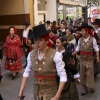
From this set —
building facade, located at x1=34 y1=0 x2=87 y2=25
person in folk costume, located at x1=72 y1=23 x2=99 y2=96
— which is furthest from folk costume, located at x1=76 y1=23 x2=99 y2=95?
building facade, located at x1=34 y1=0 x2=87 y2=25

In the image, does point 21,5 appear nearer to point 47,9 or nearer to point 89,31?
point 47,9

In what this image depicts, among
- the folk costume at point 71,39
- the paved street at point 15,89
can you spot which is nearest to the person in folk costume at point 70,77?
the paved street at point 15,89

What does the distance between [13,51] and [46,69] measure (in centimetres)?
392

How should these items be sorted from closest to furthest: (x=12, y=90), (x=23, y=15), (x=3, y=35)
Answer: (x=12, y=90), (x=23, y=15), (x=3, y=35)

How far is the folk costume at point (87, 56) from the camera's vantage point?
4.93m

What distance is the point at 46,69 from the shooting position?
104 inches

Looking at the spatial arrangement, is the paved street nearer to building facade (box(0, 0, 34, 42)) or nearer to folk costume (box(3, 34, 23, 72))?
folk costume (box(3, 34, 23, 72))

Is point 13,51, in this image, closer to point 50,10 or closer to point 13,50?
point 13,50

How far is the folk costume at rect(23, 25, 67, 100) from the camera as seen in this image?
104 inches

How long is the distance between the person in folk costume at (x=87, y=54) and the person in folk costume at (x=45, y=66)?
2337mm

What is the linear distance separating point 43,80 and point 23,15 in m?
9.19

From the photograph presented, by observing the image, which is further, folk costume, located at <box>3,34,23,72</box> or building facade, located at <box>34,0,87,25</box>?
building facade, located at <box>34,0,87,25</box>

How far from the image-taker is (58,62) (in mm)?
2623

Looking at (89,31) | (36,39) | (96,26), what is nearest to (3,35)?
(96,26)
